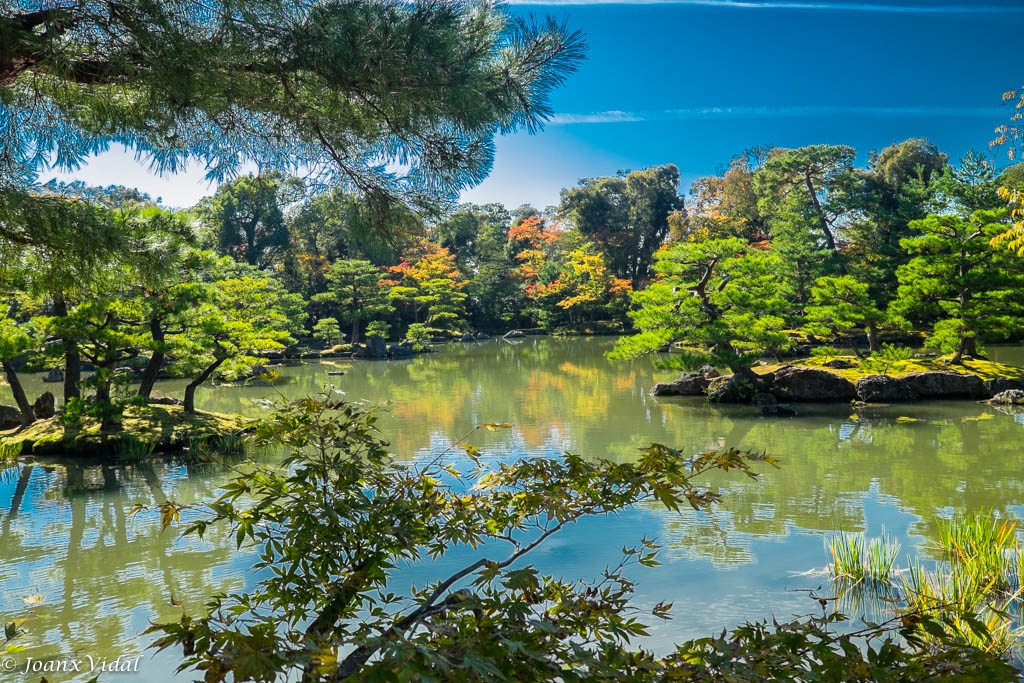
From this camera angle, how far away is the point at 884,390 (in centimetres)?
968

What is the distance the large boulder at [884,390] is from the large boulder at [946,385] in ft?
0.44

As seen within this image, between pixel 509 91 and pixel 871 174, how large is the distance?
76.7ft

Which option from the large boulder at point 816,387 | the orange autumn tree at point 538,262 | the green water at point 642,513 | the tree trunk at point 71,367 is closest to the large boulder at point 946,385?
the green water at point 642,513

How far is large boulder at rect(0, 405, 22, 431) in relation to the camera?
7.80 m

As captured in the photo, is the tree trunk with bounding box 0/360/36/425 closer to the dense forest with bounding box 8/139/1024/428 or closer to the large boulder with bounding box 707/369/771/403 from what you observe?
the dense forest with bounding box 8/139/1024/428

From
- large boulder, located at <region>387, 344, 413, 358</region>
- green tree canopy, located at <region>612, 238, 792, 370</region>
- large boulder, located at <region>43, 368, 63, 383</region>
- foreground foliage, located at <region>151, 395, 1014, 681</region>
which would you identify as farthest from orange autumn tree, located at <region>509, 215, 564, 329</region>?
foreground foliage, located at <region>151, 395, 1014, 681</region>

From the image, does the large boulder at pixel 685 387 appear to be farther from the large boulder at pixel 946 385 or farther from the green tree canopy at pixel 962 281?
the green tree canopy at pixel 962 281

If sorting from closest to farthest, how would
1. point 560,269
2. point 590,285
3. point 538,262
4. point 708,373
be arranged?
point 708,373, point 590,285, point 560,269, point 538,262

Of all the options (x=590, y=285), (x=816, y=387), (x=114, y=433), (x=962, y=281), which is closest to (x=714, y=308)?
(x=816, y=387)

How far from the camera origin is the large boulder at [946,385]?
970 centimetres

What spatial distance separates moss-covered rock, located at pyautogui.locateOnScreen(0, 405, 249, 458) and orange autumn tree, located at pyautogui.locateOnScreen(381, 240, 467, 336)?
47.7 feet

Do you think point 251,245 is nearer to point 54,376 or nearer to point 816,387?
point 54,376

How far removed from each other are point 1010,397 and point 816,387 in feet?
7.62

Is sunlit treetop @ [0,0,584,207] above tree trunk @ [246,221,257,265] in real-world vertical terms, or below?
below
